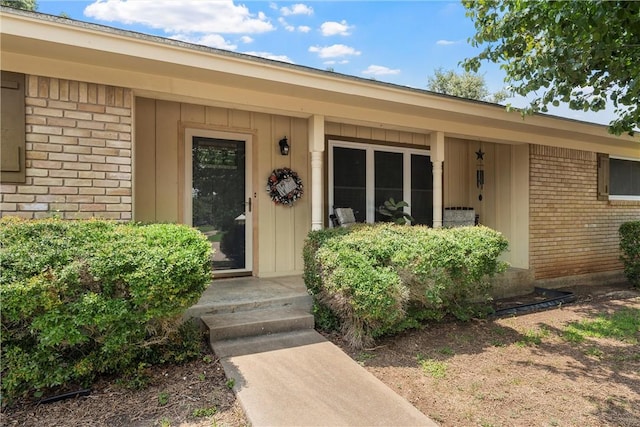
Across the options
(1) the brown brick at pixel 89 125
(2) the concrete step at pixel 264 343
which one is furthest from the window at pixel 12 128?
(2) the concrete step at pixel 264 343

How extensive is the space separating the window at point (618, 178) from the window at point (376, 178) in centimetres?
353

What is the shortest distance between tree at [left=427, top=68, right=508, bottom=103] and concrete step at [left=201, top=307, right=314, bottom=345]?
2140cm

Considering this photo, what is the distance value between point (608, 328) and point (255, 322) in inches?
163

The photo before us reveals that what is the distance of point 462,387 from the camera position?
9.52 ft

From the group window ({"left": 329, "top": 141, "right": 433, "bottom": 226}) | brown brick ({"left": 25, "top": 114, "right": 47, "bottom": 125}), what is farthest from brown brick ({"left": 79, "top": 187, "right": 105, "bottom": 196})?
window ({"left": 329, "top": 141, "right": 433, "bottom": 226})

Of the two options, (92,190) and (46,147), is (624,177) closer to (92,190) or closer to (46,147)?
(92,190)

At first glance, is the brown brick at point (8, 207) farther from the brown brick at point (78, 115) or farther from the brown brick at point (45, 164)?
the brown brick at point (78, 115)

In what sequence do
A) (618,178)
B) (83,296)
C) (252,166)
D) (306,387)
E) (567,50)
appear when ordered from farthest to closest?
(618,178) < (252,166) < (567,50) < (306,387) < (83,296)

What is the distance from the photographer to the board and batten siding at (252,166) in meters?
4.58

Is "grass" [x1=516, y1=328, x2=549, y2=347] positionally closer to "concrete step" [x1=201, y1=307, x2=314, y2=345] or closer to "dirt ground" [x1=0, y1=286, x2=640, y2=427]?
"dirt ground" [x1=0, y1=286, x2=640, y2=427]

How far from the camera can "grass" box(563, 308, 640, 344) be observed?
4133mm

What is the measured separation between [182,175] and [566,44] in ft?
14.7

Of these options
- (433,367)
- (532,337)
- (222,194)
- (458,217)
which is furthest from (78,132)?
(458,217)

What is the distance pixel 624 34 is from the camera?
12.2ft
